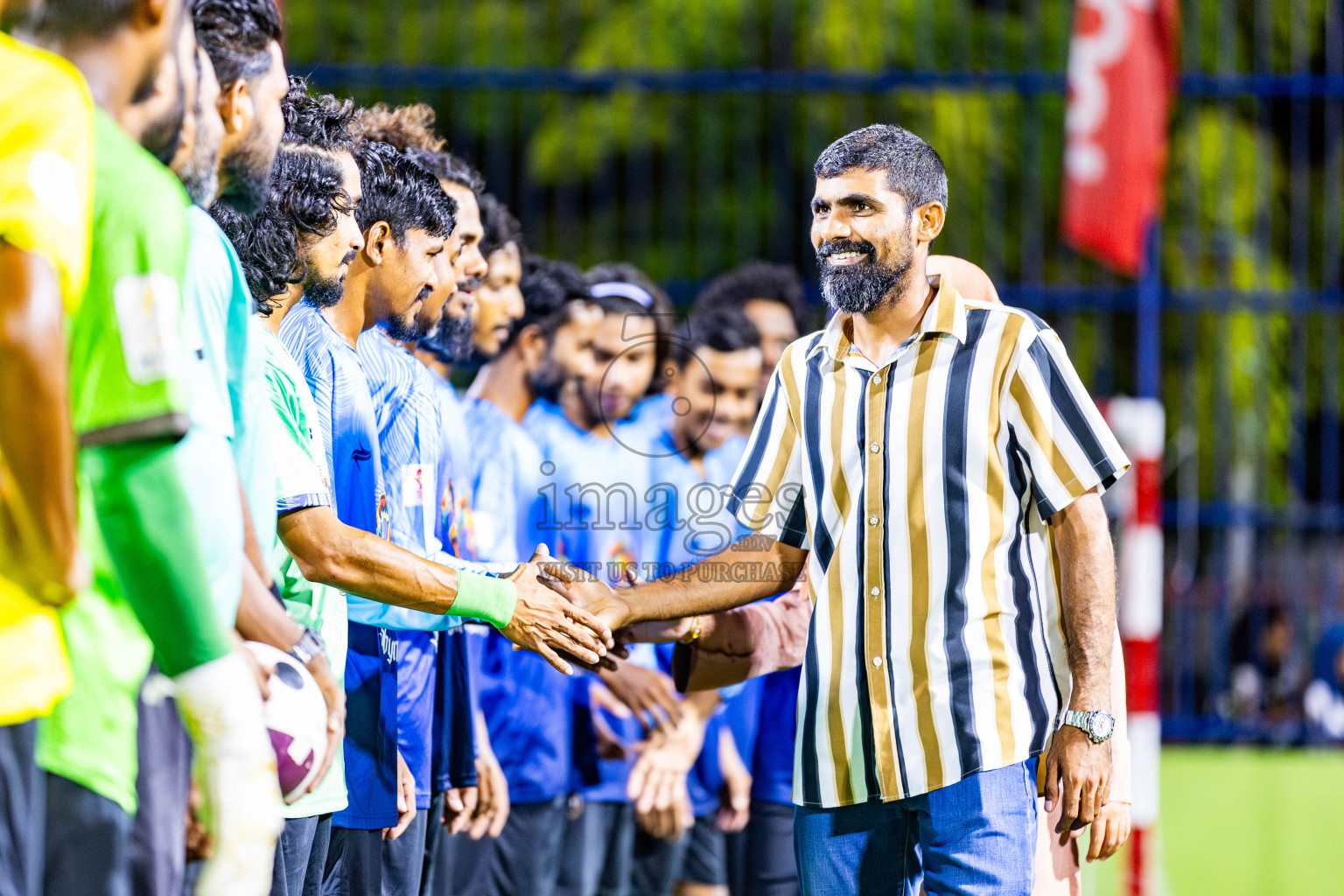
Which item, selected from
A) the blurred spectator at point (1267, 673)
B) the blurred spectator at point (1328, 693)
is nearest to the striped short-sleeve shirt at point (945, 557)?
the blurred spectator at point (1267, 673)

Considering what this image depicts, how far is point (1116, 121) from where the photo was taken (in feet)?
23.9

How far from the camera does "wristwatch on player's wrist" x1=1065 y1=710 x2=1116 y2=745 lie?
3.07 metres

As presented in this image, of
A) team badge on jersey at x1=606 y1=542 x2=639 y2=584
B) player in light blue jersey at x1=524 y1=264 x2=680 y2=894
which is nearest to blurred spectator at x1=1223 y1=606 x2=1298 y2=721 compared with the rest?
player in light blue jersey at x1=524 y1=264 x2=680 y2=894

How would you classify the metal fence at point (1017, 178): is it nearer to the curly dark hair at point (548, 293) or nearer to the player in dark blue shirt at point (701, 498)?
the curly dark hair at point (548, 293)

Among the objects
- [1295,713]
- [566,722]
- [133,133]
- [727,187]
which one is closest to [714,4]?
[727,187]

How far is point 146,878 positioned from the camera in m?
1.99

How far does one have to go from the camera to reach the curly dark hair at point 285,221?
3.32 metres

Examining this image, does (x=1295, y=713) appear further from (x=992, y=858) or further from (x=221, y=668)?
(x=221, y=668)

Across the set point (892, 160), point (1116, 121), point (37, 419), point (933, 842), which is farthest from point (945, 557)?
point (1116, 121)

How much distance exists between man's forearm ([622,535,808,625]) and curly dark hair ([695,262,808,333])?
9.17 feet

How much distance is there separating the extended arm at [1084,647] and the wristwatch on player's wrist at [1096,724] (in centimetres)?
1

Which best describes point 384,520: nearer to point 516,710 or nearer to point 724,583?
point 724,583

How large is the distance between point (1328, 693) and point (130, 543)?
34.6 ft

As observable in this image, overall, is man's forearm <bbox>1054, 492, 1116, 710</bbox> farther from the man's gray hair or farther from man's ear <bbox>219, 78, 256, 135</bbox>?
man's ear <bbox>219, 78, 256, 135</bbox>
